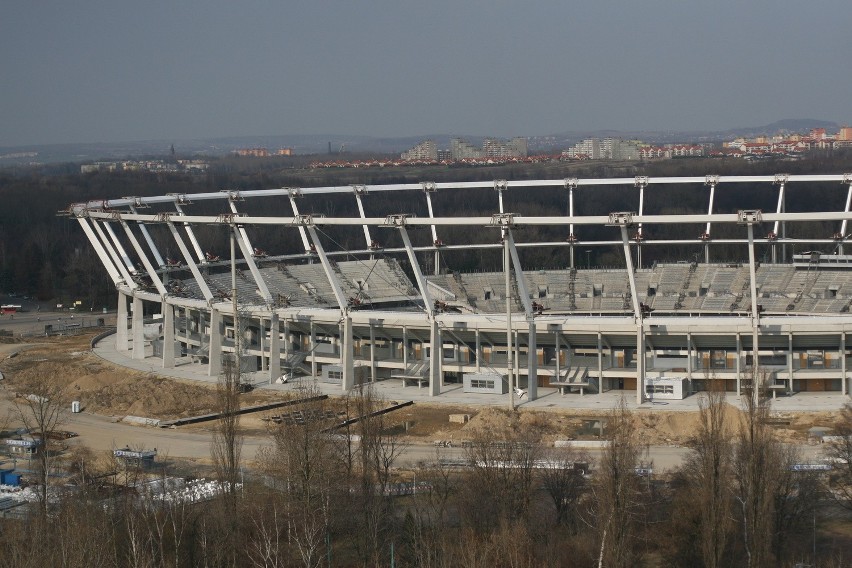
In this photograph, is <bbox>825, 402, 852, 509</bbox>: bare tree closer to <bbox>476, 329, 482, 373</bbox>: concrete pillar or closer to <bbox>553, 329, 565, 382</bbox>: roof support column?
<bbox>553, 329, 565, 382</bbox>: roof support column

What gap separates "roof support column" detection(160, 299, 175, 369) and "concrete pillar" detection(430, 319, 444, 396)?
471 inches

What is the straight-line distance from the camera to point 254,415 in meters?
38.1

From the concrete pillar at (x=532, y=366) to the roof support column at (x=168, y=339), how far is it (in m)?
15.1

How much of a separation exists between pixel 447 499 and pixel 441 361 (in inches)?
572

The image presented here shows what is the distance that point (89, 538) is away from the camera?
68.1ft

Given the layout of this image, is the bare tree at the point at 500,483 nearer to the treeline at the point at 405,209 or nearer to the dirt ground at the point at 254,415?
the dirt ground at the point at 254,415

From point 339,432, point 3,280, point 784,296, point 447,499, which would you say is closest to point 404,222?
point 339,432

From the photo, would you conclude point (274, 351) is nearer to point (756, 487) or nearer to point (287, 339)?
point (287, 339)

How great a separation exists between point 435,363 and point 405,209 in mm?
69212

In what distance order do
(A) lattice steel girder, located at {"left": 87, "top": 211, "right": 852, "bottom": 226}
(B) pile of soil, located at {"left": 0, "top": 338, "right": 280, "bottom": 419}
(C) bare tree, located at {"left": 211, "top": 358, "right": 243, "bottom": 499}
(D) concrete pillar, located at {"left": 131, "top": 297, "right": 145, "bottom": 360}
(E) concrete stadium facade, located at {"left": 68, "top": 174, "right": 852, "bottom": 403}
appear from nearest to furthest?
(C) bare tree, located at {"left": 211, "top": 358, "right": 243, "bottom": 499}
(A) lattice steel girder, located at {"left": 87, "top": 211, "right": 852, "bottom": 226}
(E) concrete stadium facade, located at {"left": 68, "top": 174, "right": 852, "bottom": 403}
(B) pile of soil, located at {"left": 0, "top": 338, "right": 280, "bottom": 419}
(D) concrete pillar, located at {"left": 131, "top": 297, "right": 145, "bottom": 360}

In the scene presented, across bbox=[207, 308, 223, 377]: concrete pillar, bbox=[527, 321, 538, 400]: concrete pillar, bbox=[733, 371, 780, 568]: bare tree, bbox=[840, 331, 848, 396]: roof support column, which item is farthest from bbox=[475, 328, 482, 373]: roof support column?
bbox=[733, 371, 780, 568]: bare tree

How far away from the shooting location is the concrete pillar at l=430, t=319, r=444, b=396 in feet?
131

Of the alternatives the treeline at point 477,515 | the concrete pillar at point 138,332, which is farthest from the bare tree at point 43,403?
the treeline at point 477,515

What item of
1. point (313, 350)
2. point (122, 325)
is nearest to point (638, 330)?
point (313, 350)
